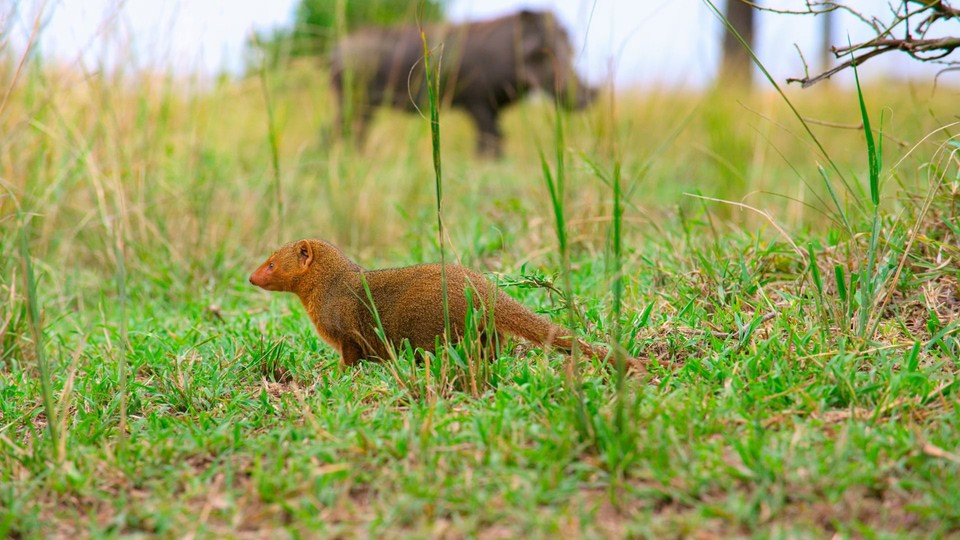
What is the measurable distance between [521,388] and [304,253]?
1186 mm

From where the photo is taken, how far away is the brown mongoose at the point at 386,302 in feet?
9.16

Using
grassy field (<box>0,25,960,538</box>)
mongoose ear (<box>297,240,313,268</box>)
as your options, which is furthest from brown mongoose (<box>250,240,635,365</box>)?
grassy field (<box>0,25,960,538</box>)

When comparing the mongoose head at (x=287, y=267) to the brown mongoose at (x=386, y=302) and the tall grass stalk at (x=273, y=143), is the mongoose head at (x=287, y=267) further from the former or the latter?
the tall grass stalk at (x=273, y=143)

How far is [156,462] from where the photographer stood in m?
2.28

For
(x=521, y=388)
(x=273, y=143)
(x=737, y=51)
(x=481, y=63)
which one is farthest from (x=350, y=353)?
(x=737, y=51)

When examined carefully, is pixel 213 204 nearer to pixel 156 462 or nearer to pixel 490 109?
pixel 156 462

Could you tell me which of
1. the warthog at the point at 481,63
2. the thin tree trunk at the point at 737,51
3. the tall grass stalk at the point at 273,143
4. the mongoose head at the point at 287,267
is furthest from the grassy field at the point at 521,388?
the warthog at the point at 481,63

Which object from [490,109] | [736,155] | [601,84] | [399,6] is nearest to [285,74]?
[601,84]

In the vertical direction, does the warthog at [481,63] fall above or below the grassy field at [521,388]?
above

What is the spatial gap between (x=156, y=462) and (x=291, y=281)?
113 centimetres

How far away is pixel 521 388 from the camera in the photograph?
2.50 metres

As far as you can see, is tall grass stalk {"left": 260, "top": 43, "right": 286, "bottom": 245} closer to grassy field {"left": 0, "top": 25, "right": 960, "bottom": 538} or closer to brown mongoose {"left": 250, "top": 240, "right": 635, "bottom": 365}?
grassy field {"left": 0, "top": 25, "right": 960, "bottom": 538}

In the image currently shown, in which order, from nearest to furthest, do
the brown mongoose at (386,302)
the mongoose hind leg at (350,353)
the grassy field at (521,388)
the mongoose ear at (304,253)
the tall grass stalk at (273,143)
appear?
the grassy field at (521,388) < the brown mongoose at (386,302) < the mongoose hind leg at (350,353) < the mongoose ear at (304,253) < the tall grass stalk at (273,143)

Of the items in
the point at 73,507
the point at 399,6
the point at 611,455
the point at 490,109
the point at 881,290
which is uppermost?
the point at 399,6
